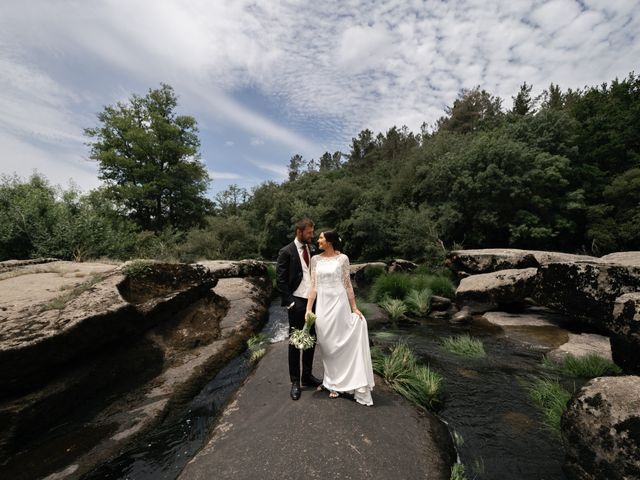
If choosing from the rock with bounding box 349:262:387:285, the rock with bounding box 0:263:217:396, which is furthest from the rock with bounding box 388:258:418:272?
the rock with bounding box 0:263:217:396

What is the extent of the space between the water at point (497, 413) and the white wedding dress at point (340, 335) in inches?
60.8

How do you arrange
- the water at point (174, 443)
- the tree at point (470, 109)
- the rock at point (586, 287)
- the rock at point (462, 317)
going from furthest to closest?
the tree at point (470, 109)
the rock at point (462, 317)
the rock at point (586, 287)
the water at point (174, 443)

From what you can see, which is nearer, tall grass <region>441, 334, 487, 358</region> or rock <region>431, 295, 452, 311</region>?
tall grass <region>441, 334, 487, 358</region>

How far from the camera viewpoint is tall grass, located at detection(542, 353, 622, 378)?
17.2ft

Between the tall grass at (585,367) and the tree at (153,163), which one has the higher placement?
the tree at (153,163)

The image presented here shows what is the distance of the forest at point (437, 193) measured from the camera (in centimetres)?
2306

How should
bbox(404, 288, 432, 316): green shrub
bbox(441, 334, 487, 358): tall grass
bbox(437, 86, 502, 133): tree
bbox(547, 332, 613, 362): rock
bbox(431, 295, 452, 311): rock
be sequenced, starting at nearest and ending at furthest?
bbox(547, 332, 613, 362): rock, bbox(441, 334, 487, 358): tall grass, bbox(404, 288, 432, 316): green shrub, bbox(431, 295, 452, 311): rock, bbox(437, 86, 502, 133): tree

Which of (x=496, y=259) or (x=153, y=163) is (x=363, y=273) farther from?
(x=153, y=163)

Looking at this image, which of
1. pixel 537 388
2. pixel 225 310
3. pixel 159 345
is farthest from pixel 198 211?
pixel 537 388

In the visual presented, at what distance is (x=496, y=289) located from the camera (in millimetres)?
9602

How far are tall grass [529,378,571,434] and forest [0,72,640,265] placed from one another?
17892mm

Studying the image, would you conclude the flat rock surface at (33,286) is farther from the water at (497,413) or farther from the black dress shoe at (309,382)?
the water at (497,413)

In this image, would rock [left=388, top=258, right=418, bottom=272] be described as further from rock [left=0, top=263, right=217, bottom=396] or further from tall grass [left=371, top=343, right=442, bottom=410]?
rock [left=0, top=263, right=217, bottom=396]

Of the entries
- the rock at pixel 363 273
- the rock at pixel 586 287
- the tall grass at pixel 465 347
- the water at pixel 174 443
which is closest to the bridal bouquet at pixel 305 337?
the water at pixel 174 443
